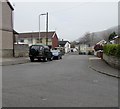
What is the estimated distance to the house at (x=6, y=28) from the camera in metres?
38.4

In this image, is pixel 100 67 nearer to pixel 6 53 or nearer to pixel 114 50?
pixel 114 50

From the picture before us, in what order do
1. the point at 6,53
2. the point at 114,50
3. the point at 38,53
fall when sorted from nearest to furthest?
1. the point at 114,50
2. the point at 38,53
3. the point at 6,53

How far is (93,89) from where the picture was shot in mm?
10961

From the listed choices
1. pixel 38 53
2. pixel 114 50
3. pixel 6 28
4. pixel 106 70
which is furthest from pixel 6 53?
pixel 106 70

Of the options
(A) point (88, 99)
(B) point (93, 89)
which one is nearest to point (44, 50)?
(B) point (93, 89)

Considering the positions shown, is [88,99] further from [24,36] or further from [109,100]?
[24,36]

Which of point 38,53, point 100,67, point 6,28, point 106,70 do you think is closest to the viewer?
point 106,70

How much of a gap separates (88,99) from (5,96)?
2642mm

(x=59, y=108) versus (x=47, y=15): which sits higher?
(x=47, y=15)

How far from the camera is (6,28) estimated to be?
3956 centimetres

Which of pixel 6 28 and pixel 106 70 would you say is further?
pixel 6 28

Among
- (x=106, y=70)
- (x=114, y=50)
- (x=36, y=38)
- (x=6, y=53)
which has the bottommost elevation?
(x=106, y=70)

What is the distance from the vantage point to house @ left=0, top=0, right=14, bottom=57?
1512 inches

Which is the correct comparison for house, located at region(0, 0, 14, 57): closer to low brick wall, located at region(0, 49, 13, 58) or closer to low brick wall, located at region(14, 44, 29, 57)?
low brick wall, located at region(0, 49, 13, 58)
